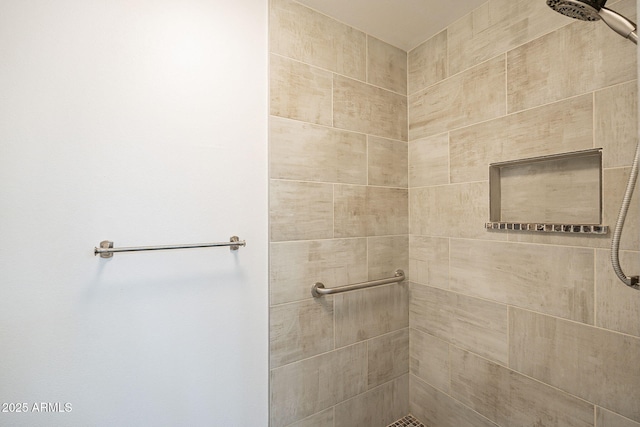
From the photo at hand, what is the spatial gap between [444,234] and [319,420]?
107cm

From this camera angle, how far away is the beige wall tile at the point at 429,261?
1.39 meters

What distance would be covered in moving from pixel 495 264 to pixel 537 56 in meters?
0.84

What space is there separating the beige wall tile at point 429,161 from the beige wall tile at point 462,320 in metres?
0.58

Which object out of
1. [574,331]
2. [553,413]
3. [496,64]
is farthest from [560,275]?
[496,64]

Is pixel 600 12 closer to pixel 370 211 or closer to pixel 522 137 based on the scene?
pixel 522 137

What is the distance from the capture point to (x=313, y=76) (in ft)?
4.15

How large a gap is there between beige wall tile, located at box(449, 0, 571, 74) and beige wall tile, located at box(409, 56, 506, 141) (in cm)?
6

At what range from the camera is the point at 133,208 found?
36.8 inches

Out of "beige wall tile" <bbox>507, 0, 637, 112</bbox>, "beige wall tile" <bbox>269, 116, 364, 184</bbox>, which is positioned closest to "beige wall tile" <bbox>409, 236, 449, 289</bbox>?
"beige wall tile" <bbox>269, 116, 364, 184</bbox>

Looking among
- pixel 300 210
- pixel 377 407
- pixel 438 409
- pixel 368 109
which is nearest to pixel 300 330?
pixel 300 210

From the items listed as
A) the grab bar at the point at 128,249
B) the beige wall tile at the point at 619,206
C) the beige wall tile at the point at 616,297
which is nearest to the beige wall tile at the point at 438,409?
the beige wall tile at the point at 616,297

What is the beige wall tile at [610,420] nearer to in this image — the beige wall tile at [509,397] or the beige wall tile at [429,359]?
the beige wall tile at [509,397]

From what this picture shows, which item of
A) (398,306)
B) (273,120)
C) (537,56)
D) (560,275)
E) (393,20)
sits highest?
(393,20)

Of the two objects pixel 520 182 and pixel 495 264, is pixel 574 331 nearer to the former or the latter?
pixel 495 264
